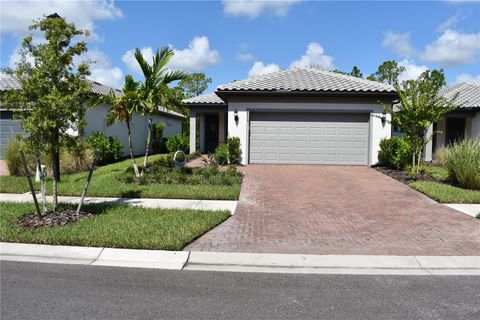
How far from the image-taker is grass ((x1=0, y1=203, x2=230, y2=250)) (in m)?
6.40

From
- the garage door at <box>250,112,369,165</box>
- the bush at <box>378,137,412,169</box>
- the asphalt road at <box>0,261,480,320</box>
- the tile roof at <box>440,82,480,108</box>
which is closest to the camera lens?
the asphalt road at <box>0,261,480,320</box>

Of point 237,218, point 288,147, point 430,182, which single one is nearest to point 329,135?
point 288,147

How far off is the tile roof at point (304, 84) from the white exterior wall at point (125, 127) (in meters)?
Answer: 6.79

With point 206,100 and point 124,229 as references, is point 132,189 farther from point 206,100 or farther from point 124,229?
point 206,100

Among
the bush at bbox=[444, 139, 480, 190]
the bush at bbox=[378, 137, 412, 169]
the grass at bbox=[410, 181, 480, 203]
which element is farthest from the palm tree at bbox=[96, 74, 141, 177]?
the bush at bbox=[444, 139, 480, 190]

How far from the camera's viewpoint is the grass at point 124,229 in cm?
640

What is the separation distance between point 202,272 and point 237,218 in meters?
3.01

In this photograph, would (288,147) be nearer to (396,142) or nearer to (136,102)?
(396,142)

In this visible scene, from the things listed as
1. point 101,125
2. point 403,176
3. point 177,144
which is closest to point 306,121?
point 403,176

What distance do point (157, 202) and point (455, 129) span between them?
18029mm

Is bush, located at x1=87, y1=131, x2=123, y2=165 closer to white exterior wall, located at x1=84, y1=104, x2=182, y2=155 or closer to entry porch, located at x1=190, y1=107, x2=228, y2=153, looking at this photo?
white exterior wall, located at x1=84, y1=104, x2=182, y2=155

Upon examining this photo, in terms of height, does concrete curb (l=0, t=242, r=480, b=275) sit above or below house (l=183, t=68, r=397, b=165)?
below

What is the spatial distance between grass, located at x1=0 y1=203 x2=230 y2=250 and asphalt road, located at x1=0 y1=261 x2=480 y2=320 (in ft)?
2.79

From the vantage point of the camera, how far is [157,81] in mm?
13961
